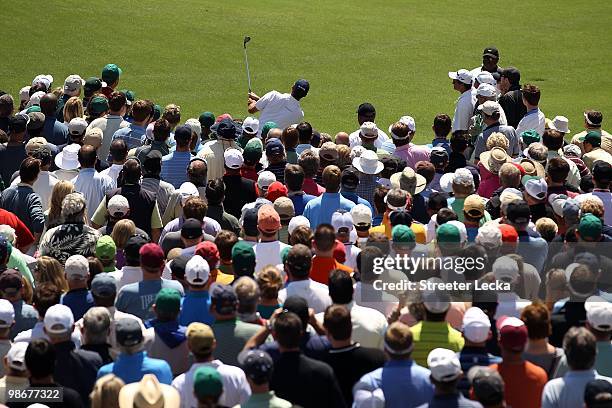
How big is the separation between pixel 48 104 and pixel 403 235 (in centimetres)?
625

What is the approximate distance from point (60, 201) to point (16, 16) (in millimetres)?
15809

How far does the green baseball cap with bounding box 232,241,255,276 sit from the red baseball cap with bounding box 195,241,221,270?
1.00 ft

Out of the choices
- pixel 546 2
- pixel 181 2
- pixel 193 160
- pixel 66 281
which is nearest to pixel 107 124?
pixel 193 160

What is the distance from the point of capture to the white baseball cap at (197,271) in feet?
29.2

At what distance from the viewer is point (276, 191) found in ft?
38.4

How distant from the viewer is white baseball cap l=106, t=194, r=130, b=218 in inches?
432

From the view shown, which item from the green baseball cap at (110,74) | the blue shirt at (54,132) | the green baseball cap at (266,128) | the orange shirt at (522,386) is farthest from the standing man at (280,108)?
the orange shirt at (522,386)

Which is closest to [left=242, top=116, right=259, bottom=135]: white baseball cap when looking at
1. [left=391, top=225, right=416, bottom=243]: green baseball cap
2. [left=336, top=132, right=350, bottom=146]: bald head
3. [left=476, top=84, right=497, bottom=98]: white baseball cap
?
[left=336, top=132, right=350, bottom=146]: bald head

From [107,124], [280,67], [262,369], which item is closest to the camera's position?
[262,369]

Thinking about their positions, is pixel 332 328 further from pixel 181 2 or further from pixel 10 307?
pixel 181 2

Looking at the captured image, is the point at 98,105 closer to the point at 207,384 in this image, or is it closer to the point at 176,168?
the point at 176,168

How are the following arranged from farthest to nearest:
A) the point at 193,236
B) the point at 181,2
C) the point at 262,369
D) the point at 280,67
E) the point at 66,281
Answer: the point at 181,2, the point at 280,67, the point at 193,236, the point at 66,281, the point at 262,369

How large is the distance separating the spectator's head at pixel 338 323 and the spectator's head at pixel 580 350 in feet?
4.66

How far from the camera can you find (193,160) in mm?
12242
